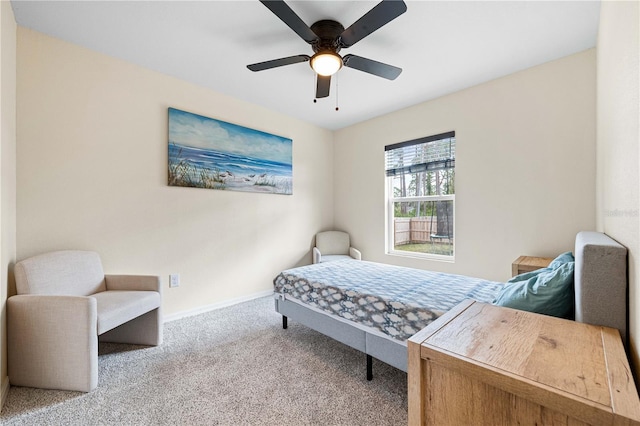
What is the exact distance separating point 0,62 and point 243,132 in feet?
6.43

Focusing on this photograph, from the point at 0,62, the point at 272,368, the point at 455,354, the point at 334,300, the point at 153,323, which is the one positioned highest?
the point at 0,62

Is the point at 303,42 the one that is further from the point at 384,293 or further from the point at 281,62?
the point at 384,293

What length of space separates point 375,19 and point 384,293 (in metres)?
1.78

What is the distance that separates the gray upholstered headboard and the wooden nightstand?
1.43 meters

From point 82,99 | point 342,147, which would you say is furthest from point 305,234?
point 82,99

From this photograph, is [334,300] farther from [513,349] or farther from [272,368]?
[513,349]

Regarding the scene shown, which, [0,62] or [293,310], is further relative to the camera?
[293,310]

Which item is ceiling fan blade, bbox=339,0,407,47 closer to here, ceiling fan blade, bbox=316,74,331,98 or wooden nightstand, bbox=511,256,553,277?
ceiling fan blade, bbox=316,74,331,98

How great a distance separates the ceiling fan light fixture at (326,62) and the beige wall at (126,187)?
1.61 meters

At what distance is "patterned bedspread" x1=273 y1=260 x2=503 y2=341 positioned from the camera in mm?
1567

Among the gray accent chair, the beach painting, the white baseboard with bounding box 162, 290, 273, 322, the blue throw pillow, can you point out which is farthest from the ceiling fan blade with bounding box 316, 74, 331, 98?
the white baseboard with bounding box 162, 290, 273, 322

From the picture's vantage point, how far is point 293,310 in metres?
2.35

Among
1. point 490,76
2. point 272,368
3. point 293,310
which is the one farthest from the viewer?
point 490,76

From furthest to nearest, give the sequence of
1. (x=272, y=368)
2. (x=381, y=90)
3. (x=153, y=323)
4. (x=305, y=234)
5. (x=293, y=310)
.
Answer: (x=305, y=234) → (x=381, y=90) → (x=293, y=310) → (x=153, y=323) → (x=272, y=368)
